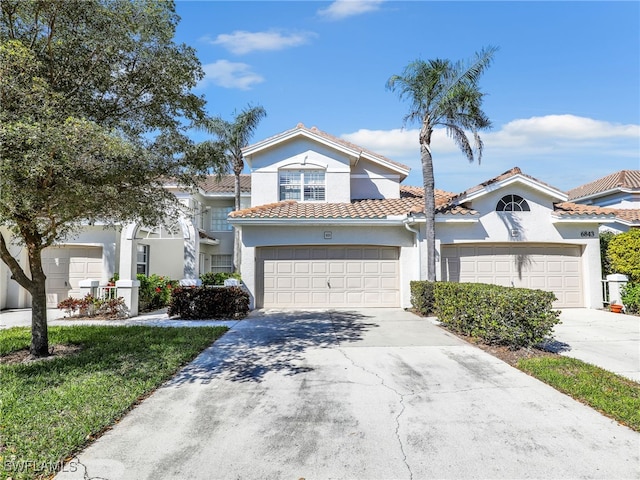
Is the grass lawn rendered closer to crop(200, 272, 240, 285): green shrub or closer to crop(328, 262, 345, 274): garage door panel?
crop(328, 262, 345, 274): garage door panel

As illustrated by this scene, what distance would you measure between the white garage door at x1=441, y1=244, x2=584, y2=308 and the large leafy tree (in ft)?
33.6

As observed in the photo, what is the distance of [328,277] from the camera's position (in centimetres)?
1390

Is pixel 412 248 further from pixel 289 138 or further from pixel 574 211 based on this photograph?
pixel 289 138

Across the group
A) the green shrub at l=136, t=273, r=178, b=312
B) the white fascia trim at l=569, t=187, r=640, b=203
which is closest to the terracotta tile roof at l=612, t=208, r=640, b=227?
the white fascia trim at l=569, t=187, r=640, b=203

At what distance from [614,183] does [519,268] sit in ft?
52.5

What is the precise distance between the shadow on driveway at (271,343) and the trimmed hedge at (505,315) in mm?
2547

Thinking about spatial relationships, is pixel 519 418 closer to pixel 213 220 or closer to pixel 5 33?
pixel 5 33

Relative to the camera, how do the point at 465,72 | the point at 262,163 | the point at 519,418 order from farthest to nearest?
1. the point at 262,163
2. the point at 465,72
3. the point at 519,418

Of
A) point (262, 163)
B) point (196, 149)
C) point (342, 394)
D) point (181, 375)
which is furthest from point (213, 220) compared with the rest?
point (342, 394)

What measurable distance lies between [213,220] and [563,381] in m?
19.8

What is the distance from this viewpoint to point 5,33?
6.25 m

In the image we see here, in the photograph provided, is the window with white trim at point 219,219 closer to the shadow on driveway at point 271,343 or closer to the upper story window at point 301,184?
the upper story window at point 301,184

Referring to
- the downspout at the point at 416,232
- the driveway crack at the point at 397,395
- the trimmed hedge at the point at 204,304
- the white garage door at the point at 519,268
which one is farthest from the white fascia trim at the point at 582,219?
the trimmed hedge at the point at 204,304

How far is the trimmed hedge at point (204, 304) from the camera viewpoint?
1204 centimetres
